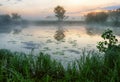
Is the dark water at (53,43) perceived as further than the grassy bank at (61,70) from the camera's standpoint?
Yes

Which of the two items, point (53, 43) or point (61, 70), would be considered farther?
point (53, 43)

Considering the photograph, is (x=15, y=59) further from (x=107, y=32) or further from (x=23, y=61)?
(x=107, y=32)

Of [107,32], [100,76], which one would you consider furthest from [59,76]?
[107,32]

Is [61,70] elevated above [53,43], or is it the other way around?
[61,70]

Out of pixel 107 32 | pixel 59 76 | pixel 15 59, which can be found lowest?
pixel 59 76

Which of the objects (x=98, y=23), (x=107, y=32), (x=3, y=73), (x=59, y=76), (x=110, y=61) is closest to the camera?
(x=3, y=73)

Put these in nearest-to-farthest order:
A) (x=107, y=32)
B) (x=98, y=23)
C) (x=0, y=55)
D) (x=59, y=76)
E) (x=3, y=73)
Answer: (x=3, y=73), (x=59, y=76), (x=107, y=32), (x=0, y=55), (x=98, y=23)

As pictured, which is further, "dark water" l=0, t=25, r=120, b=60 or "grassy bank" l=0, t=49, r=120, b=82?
"dark water" l=0, t=25, r=120, b=60

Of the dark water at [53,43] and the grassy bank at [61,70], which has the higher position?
the grassy bank at [61,70]

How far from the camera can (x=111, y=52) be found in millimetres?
7539

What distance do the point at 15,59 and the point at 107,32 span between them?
11.8ft

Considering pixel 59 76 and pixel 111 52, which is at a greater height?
pixel 111 52

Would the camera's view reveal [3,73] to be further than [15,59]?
No

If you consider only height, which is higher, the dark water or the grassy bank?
the grassy bank
